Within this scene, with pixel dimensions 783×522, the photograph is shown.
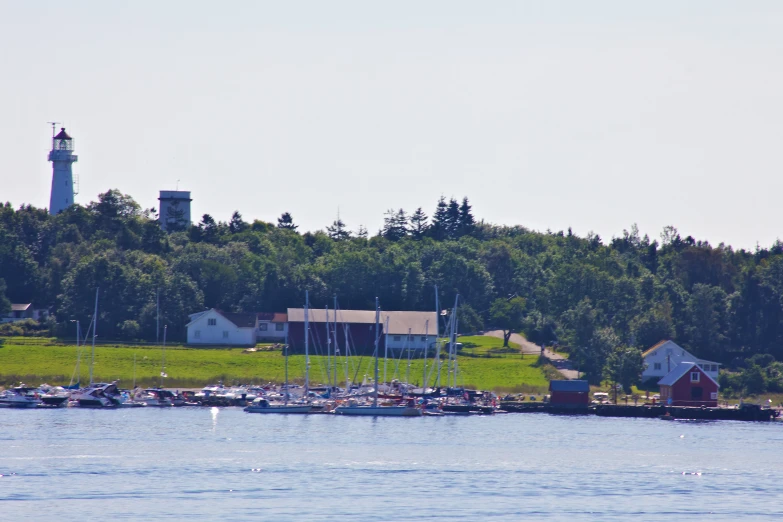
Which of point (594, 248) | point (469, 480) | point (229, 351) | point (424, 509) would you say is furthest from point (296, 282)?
point (424, 509)

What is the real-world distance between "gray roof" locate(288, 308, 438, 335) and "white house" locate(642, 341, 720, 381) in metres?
22.8

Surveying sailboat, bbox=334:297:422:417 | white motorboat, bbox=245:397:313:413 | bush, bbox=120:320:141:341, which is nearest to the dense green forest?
bush, bbox=120:320:141:341

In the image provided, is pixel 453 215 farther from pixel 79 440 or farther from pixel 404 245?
pixel 79 440

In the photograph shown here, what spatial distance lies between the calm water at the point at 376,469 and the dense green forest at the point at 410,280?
107 feet

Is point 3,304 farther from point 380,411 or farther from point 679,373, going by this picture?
point 679,373

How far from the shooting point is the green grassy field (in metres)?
109

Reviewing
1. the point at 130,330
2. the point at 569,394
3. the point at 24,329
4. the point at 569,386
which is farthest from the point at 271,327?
the point at 569,394

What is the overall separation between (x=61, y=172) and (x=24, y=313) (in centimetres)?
3735

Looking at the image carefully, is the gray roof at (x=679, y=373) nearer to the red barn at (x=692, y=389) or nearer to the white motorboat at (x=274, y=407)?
the red barn at (x=692, y=389)

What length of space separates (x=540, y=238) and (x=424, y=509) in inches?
5422

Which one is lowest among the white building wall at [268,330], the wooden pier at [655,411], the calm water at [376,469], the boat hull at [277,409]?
the calm water at [376,469]

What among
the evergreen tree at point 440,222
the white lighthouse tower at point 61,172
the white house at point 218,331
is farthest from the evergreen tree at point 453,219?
the white house at point 218,331

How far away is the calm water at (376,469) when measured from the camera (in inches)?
1996

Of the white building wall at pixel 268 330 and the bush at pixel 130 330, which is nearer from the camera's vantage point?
the bush at pixel 130 330
